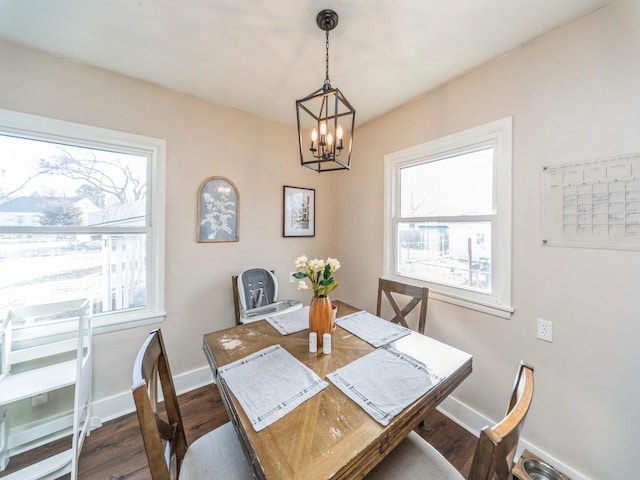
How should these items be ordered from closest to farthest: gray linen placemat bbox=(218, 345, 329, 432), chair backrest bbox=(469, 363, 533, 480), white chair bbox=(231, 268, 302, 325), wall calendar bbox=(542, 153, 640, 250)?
chair backrest bbox=(469, 363, 533, 480) < gray linen placemat bbox=(218, 345, 329, 432) < wall calendar bbox=(542, 153, 640, 250) < white chair bbox=(231, 268, 302, 325)

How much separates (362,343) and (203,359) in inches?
65.7

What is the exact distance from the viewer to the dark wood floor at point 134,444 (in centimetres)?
143

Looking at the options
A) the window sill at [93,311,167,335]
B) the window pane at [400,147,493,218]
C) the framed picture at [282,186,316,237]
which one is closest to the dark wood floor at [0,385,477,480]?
the window sill at [93,311,167,335]

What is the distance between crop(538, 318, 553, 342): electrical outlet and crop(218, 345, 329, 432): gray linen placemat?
1.41 metres

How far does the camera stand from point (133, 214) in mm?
1937

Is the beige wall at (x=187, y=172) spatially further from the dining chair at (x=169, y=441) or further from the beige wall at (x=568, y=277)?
the beige wall at (x=568, y=277)

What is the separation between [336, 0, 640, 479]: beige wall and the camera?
3.97 feet

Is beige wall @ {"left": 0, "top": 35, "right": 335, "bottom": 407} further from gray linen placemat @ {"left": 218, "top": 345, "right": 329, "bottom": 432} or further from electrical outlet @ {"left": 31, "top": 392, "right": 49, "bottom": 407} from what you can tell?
gray linen placemat @ {"left": 218, "top": 345, "right": 329, "bottom": 432}

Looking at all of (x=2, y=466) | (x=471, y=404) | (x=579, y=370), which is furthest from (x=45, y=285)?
(x=579, y=370)

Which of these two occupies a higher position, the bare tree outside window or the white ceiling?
the white ceiling

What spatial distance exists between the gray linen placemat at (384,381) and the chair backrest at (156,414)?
25.7 inches

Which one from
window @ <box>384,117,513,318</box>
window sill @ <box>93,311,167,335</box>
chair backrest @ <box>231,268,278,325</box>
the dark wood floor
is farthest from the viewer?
chair backrest @ <box>231,268,278,325</box>

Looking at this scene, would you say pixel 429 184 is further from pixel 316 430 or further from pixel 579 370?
pixel 316 430

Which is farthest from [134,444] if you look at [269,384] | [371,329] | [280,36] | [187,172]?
[280,36]
